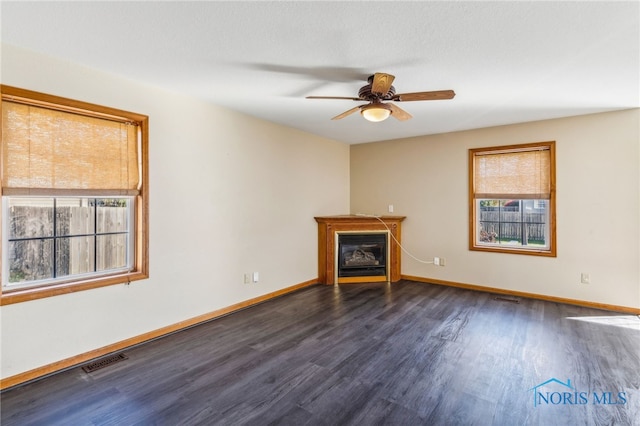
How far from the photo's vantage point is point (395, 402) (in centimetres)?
210

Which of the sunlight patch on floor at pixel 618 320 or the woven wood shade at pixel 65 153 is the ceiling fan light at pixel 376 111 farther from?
the sunlight patch on floor at pixel 618 320

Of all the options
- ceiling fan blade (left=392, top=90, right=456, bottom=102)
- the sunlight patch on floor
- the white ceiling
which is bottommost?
the sunlight patch on floor

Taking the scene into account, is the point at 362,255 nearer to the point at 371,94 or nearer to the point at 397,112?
the point at 397,112

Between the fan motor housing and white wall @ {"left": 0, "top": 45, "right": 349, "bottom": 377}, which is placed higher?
the fan motor housing

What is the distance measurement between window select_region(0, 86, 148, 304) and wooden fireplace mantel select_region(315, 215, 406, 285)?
2.82 m

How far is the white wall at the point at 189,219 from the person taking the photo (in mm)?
2412

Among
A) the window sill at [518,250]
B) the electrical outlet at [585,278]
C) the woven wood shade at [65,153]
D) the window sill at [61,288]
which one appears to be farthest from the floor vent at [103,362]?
the electrical outlet at [585,278]

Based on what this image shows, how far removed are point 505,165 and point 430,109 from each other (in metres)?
1.70

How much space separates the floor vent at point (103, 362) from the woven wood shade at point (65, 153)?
4.65ft

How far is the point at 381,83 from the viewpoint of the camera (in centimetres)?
252

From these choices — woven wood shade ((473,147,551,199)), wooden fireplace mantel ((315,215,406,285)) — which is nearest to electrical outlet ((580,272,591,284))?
woven wood shade ((473,147,551,199))

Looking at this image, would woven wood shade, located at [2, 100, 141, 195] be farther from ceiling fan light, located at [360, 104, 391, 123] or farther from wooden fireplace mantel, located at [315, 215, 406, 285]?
wooden fireplace mantel, located at [315, 215, 406, 285]

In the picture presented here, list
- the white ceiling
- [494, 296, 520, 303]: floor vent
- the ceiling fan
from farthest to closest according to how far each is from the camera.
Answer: [494, 296, 520, 303]: floor vent < the ceiling fan < the white ceiling

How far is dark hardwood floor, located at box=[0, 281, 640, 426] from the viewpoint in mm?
1974
